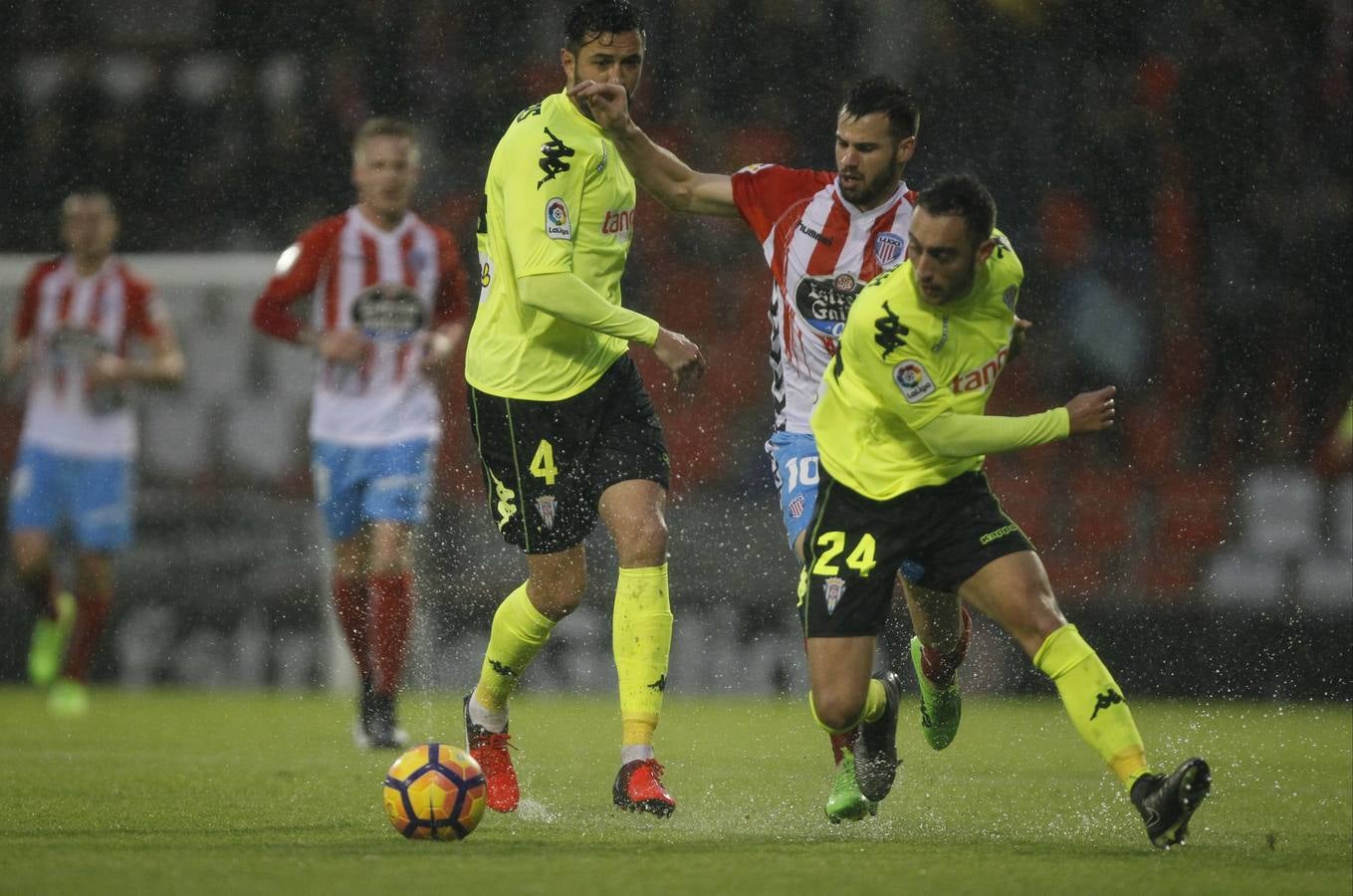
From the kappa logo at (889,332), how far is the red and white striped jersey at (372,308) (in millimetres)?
3545

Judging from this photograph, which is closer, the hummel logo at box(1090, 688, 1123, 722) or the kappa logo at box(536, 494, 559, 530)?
the hummel logo at box(1090, 688, 1123, 722)

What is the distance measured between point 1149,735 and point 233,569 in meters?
4.39

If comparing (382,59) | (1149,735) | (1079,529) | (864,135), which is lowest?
(1149,735)

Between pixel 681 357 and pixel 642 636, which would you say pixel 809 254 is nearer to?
pixel 681 357

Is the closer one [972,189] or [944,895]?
[944,895]

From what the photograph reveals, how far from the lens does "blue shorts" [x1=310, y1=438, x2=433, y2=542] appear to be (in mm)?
8102

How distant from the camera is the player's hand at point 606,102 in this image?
221 inches

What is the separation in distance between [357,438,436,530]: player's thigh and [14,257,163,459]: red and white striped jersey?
90.9 inches

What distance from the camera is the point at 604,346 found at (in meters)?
5.92

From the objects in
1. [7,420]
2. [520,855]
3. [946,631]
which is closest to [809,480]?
[946,631]

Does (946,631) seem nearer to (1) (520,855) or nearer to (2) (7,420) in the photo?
(1) (520,855)

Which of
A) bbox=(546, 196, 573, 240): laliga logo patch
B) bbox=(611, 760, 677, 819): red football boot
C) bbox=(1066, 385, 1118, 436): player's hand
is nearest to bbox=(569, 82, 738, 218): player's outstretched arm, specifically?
bbox=(546, 196, 573, 240): laliga logo patch

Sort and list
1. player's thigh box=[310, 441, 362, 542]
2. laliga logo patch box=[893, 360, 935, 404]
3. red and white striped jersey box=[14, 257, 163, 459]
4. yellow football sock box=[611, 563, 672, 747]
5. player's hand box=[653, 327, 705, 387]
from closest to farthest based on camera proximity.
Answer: laliga logo patch box=[893, 360, 935, 404] < player's hand box=[653, 327, 705, 387] < yellow football sock box=[611, 563, 672, 747] < player's thigh box=[310, 441, 362, 542] < red and white striped jersey box=[14, 257, 163, 459]

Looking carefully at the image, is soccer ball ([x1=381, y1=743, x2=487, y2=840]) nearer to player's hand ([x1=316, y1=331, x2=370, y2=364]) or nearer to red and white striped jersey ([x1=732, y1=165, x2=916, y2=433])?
red and white striped jersey ([x1=732, y1=165, x2=916, y2=433])
